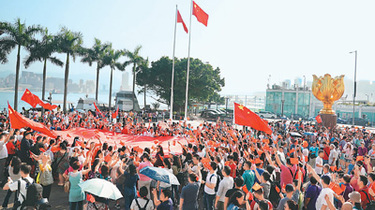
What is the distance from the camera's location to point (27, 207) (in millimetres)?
5250

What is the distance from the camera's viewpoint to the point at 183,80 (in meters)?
43.6

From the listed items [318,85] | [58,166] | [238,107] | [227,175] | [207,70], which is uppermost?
[207,70]

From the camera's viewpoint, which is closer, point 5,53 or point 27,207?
point 27,207

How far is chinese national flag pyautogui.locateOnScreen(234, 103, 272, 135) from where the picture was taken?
10.2m

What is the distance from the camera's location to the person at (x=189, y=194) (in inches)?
237

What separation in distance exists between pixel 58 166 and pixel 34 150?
841 millimetres

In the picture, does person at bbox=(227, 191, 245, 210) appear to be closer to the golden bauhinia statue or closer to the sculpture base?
the sculpture base

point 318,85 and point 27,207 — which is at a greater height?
point 318,85

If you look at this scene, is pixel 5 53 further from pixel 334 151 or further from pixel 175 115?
pixel 334 151

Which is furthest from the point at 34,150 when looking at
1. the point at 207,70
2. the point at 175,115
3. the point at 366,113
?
the point at 366,113

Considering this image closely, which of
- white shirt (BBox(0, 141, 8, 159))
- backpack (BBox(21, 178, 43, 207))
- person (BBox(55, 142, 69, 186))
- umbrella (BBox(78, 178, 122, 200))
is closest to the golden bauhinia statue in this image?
person (BBox(55, 142, 69, 186))

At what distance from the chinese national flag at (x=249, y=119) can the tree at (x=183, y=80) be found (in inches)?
1289

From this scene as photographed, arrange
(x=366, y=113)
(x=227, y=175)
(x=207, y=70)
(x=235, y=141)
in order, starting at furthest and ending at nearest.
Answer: (x=366, y=113)
(x=207, y=70)
(x=235, y=141)
(x=227, y=175)

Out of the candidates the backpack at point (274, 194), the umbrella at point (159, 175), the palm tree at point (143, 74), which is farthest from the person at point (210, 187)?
the palm tree at point (143, 74)
